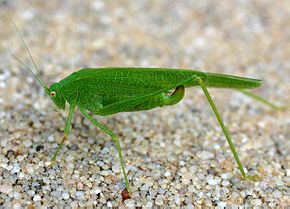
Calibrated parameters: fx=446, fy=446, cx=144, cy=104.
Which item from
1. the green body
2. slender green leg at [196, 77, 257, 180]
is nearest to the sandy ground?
slender green leg at [196, 77, 257, 180]

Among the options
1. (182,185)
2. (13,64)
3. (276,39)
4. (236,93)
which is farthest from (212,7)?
(182,185)

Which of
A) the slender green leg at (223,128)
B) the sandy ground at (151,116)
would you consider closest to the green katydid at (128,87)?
the slender green leg at (223,128)

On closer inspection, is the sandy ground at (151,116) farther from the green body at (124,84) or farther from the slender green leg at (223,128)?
the green body at (124,84)

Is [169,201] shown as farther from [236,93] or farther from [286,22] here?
[286,22]

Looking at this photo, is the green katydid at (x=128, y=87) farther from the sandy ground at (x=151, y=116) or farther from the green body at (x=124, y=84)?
the sandy ground at (x=151, y=116)

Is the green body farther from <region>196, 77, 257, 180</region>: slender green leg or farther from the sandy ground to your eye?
the sandy ground

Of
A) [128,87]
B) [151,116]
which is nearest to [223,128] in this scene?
[128,87]

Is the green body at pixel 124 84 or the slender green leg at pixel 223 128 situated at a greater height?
the green body at pixel 124 84
